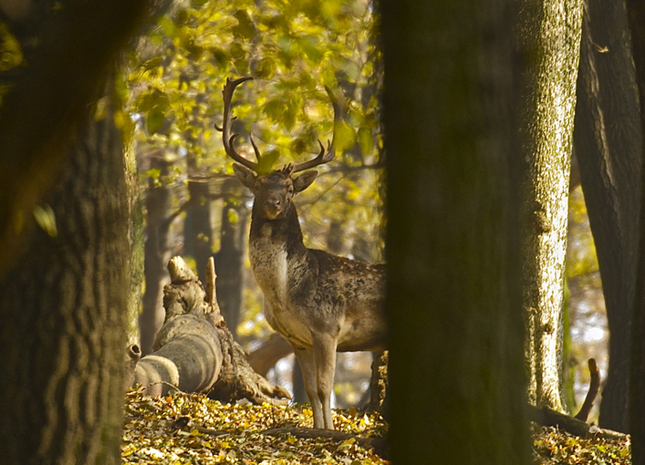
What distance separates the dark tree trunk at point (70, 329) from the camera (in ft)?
12.3

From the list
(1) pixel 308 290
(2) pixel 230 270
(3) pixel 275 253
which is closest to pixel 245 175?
(3) pixel 275 253

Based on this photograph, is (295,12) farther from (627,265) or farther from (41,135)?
(627,265)

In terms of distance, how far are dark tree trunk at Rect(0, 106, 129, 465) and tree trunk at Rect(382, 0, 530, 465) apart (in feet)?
6.15

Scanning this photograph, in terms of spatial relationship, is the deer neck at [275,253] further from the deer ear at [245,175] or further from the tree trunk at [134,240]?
the tree trunk at [134,240]

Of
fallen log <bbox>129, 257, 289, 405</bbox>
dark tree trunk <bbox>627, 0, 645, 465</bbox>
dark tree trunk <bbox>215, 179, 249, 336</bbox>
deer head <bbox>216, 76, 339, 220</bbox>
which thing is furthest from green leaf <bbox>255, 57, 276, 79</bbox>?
dark tree trunk <bbox>215, 179, 249, 336</bbox>

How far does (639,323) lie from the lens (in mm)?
4207

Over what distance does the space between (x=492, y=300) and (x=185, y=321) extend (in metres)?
7.92

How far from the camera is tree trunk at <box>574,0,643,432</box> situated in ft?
33.6

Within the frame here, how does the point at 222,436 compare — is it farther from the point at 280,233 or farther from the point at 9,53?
the point at 9,53

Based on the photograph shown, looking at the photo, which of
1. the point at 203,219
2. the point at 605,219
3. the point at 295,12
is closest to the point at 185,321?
the point at 605,219

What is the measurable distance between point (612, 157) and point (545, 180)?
13.2 ft

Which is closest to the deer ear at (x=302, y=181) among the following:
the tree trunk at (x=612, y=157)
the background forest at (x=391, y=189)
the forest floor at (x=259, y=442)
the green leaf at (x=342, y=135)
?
the background forest at (x=391, y=189)

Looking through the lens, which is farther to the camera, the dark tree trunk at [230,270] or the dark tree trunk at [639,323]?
the dark tree trunk at [230,270]

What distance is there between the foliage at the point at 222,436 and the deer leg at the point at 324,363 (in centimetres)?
42
